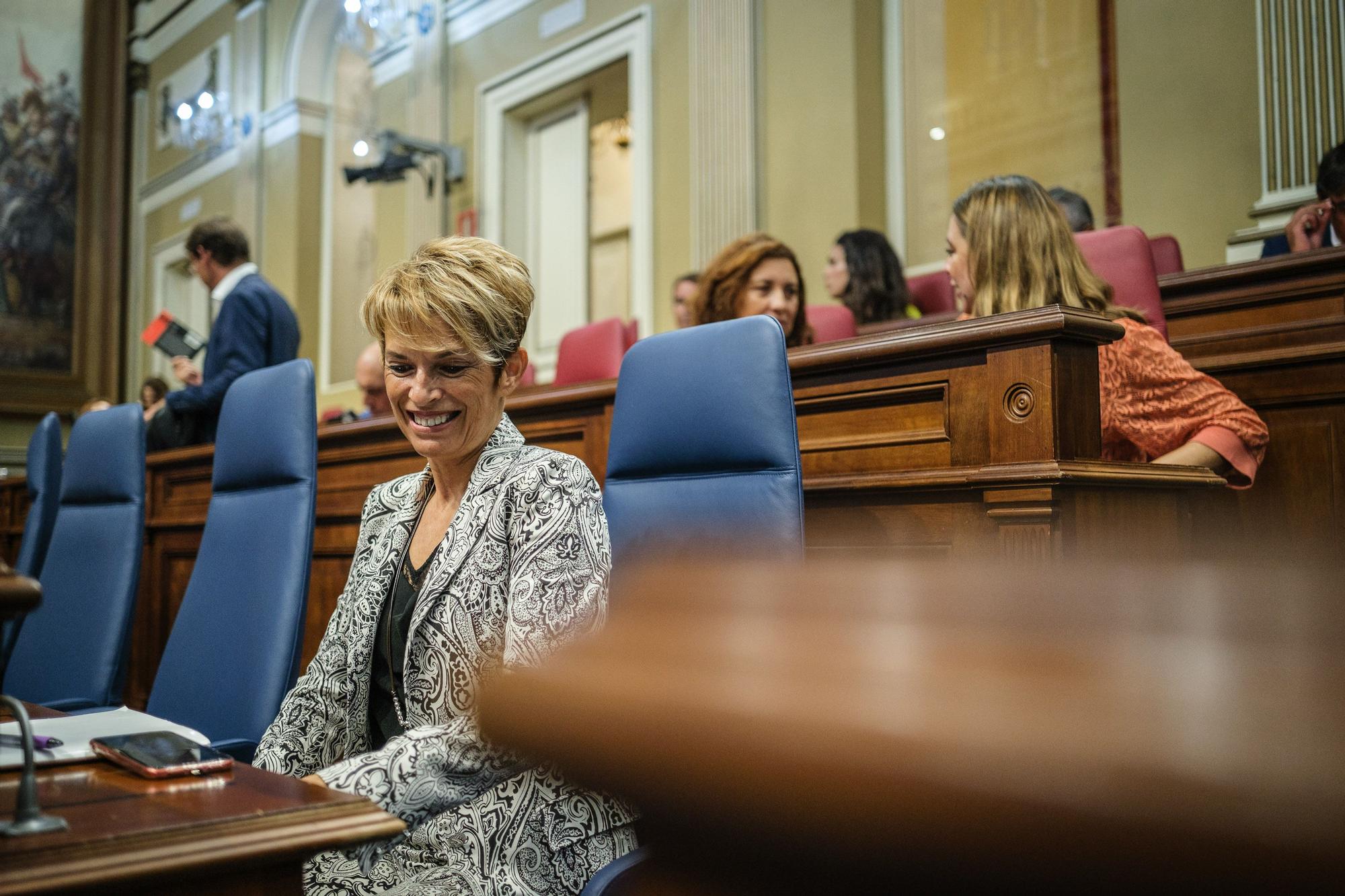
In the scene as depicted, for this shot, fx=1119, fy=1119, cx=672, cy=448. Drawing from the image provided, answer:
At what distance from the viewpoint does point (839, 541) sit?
1.85m

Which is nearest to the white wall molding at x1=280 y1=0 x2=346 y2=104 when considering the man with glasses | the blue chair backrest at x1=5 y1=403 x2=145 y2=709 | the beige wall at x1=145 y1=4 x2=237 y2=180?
the beige wall at x1=145 y1=4 x2=237 y2=180

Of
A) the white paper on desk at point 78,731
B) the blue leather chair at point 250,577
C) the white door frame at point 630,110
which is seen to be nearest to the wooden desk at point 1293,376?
the blue leather chair at point 250,577

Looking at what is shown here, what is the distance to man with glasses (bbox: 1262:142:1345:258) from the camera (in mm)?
3123

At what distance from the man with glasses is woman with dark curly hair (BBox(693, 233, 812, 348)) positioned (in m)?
1.37

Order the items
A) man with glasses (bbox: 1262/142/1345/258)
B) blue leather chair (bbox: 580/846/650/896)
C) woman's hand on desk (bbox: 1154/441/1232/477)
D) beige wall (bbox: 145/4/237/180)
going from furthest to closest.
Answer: beige wall (bbox: 145/4/237/180)
man with glasses (bbox: 1262/142/1345/258)
woman's hand on desk (bbox: 1154/441/1232/477)
blue leather chair (bbox: 580/846/650/896)

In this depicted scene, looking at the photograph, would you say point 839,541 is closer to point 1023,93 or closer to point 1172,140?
point 1172,140

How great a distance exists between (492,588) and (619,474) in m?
0.38

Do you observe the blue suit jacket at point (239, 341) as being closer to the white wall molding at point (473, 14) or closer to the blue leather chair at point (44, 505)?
the blue leather chair at point (44, 505)

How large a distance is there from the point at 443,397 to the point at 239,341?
2286 mm

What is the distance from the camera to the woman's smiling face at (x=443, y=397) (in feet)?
4.55

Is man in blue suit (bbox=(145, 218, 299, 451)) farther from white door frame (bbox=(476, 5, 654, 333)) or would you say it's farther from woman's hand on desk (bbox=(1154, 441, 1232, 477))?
woman's hand on desk (bbox=(1154, 441, 1232, 477))

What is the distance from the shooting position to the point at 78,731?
1032 millimetres

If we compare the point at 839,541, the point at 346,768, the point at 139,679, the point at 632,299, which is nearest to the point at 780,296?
the point at 839,541

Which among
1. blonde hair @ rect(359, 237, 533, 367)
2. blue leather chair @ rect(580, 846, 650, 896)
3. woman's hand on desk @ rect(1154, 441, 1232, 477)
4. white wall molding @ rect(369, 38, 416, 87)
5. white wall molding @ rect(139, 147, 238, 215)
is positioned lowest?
blue leather chair @ rect(580, 846, 650, 896)
